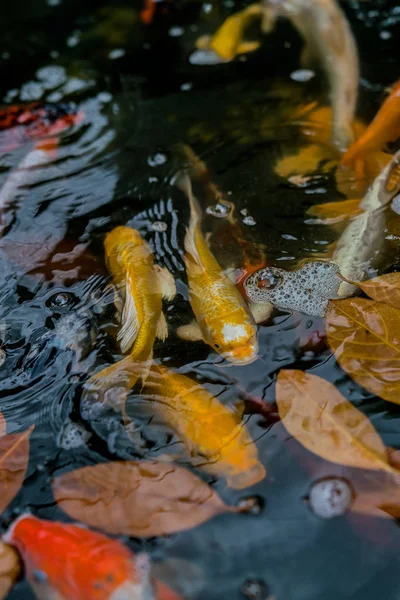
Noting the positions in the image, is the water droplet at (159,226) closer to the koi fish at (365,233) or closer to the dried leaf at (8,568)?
the koi fish at (365,233)

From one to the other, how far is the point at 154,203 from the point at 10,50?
6.29ft

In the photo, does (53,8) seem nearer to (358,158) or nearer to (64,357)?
(358,158)

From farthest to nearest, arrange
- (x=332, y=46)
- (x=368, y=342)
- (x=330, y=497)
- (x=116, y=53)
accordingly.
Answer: (x=116, y=53)
(x=332, y=46)
(x=368, y=342)
(x=330, y=497)

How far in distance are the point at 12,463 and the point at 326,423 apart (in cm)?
89

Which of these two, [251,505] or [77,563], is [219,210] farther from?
[77,563]

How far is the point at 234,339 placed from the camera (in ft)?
5.21

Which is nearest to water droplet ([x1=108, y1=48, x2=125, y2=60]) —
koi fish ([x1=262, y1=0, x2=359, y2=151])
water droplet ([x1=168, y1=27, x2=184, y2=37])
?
water droplet ([x1=168, y1=27, x2=184, y2=37])

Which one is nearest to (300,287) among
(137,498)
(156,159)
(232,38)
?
(137,498)

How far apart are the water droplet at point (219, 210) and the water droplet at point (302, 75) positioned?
1.15 metres

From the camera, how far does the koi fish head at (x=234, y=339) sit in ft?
5.21

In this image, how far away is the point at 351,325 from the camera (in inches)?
63.8

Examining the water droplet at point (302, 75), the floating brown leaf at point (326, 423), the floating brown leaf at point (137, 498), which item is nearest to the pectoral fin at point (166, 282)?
the floating brown leaf at point (326, 423)

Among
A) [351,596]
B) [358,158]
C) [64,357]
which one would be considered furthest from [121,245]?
[351,596]

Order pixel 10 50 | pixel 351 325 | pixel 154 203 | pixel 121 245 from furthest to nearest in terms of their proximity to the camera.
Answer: pixel 10 50 < pixel 154 203 < pixel 121 245 < pixel 351 325
